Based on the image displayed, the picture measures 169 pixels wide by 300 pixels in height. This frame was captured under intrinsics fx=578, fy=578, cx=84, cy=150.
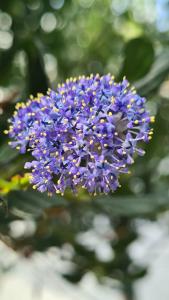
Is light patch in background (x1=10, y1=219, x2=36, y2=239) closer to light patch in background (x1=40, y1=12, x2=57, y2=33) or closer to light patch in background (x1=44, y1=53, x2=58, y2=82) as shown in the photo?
light patch in background (x1=44, y1=53, x2=58, y2=82)

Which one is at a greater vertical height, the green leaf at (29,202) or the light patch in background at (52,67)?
the light patch in background at (52,67)

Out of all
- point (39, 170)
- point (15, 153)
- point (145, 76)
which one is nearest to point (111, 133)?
point (39, 170)

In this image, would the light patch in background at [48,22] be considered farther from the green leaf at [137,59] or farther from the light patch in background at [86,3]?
the green leaf at [137,59]

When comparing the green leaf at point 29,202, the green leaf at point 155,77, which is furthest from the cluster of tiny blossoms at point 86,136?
the green leaf at point 155,77

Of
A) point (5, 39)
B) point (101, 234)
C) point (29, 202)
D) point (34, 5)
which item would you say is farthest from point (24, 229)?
point (29, 202)

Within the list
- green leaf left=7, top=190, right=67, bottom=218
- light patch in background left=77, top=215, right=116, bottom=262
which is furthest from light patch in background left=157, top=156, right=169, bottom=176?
green leaf left=7, top=190, right=67, bottom=218

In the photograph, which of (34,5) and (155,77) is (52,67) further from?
(155,77)

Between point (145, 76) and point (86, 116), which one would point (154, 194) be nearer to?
point (145, 76)
